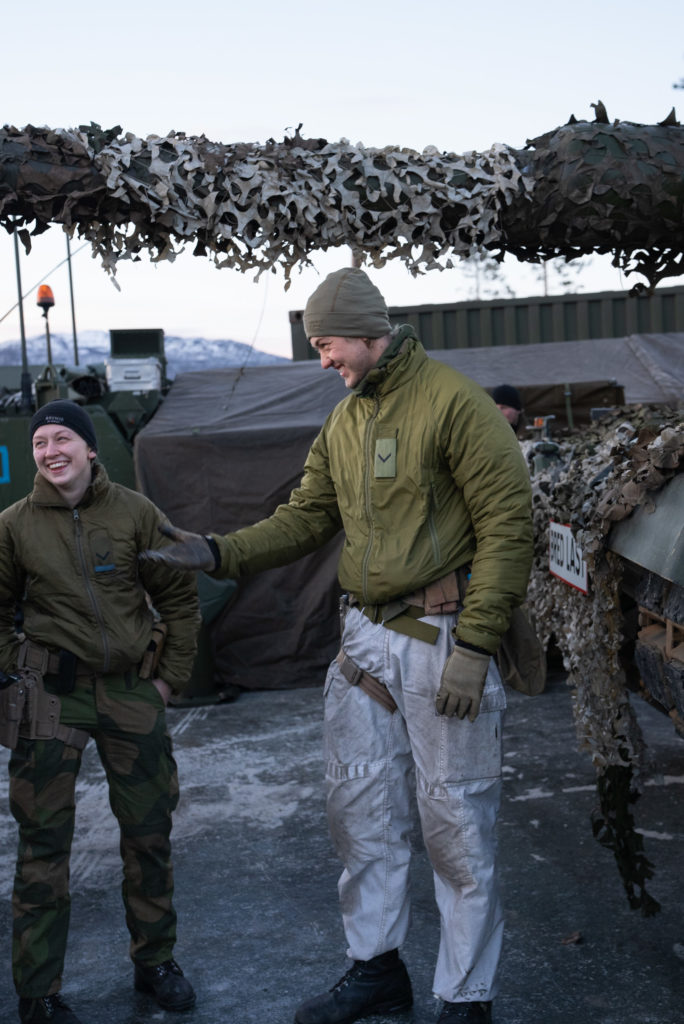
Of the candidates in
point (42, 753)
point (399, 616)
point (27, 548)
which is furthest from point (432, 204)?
point (42, 753)

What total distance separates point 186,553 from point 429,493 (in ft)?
2.41

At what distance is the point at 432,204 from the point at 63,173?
1.23m

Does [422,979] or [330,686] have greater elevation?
[330,686]

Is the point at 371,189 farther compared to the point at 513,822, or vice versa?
the point at 513,822

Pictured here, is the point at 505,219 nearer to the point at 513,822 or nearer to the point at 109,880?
the point at 513,822

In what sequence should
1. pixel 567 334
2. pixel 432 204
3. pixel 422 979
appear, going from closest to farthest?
pixel 422 979, pixel 432 204, pixel 567 334

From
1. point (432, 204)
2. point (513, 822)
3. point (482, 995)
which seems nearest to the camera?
point (482, 995)

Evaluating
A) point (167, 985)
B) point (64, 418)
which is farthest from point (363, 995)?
point (64, 418)

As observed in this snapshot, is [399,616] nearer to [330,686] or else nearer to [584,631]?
[330,686]

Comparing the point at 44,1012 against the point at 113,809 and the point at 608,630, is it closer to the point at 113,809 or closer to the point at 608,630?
the point at 113,809

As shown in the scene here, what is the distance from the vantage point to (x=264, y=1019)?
3281 mm

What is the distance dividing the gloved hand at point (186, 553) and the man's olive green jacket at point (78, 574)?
145mm

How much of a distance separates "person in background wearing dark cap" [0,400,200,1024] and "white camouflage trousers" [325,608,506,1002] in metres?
0.62

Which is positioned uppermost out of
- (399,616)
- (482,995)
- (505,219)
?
(505,219)
